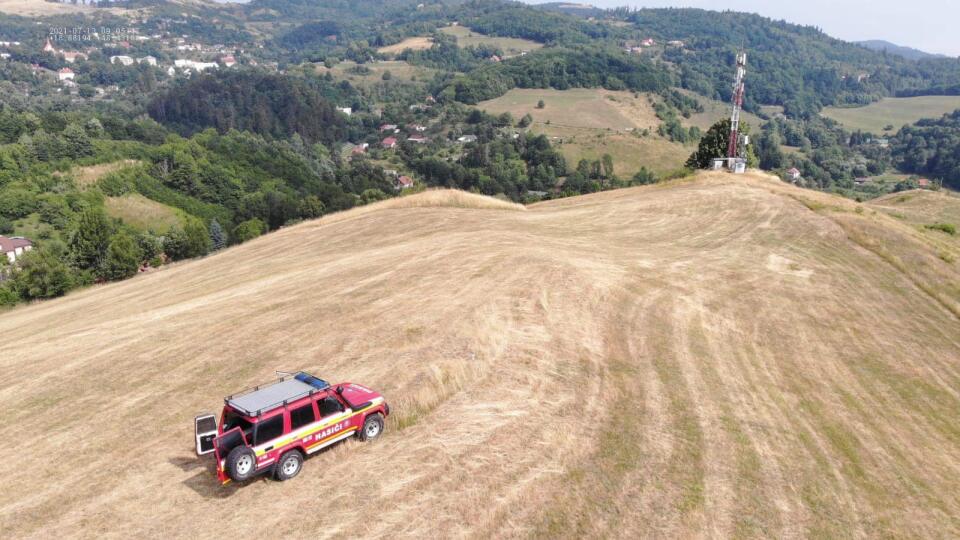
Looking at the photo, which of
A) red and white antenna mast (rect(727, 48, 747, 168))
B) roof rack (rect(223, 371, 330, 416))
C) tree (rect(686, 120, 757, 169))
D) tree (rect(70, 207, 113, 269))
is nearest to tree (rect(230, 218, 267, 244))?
tree (rect(70, 207, 113, 269))

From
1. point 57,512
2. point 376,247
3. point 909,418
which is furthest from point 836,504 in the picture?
point 376,247

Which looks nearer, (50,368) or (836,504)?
(836,504)

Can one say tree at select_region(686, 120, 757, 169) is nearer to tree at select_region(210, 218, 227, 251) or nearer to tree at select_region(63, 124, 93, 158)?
tree at select_region(210, 218, 227, 251)

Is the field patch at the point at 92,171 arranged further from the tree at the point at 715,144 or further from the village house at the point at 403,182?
the tree at the point at 715,144

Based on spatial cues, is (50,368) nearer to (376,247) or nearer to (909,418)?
(376,247)

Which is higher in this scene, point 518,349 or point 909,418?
point 518,349

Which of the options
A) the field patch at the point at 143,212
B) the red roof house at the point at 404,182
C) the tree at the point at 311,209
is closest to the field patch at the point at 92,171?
the field patch at the point at 143,212
